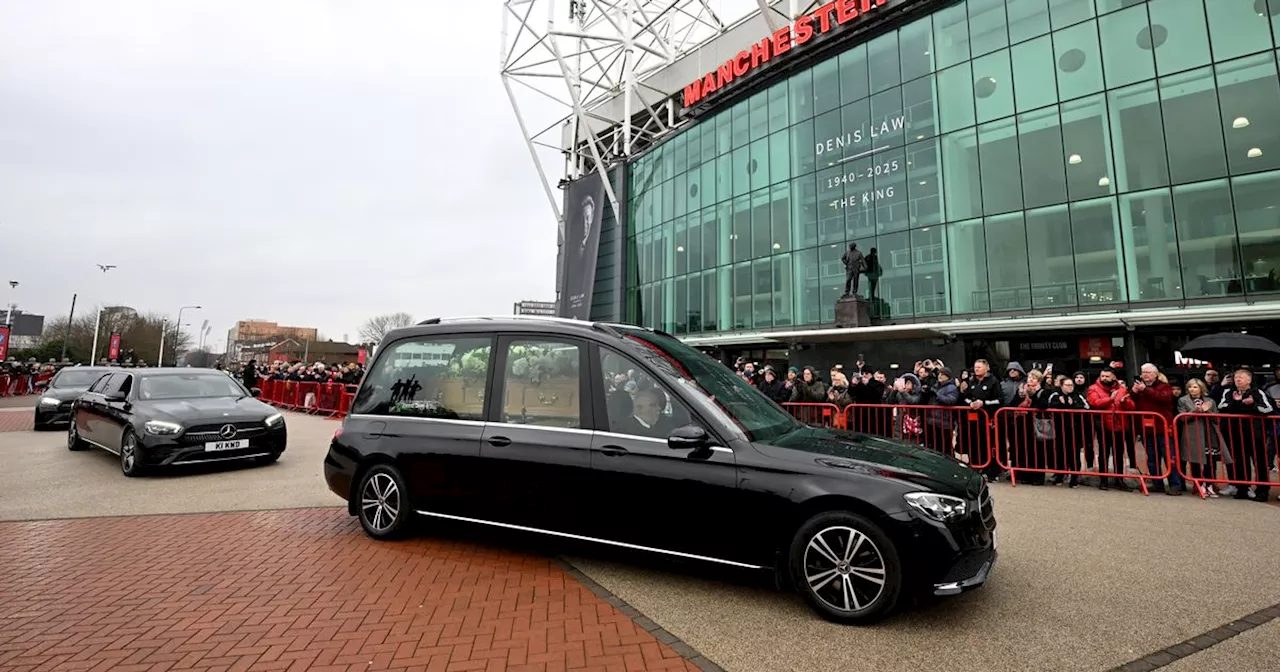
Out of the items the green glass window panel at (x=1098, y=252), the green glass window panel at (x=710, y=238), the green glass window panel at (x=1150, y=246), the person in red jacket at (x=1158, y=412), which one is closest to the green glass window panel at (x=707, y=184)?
the green glass window panel at (x=710, y=238)

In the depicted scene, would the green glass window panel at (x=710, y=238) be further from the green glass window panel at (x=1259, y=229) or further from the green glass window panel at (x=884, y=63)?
the green glass window panel at (x=1259, y=229)

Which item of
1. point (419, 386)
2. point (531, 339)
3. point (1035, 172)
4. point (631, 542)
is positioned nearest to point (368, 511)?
point (419, 386)

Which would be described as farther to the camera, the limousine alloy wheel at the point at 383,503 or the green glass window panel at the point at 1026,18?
the green glass window panel at the point at 1026,18

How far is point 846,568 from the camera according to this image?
3.36m

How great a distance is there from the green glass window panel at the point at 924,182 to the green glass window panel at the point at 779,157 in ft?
17.6

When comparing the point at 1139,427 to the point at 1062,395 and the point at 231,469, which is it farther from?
the point at 231,469

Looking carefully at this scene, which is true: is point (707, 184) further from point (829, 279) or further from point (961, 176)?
point (961, 176)

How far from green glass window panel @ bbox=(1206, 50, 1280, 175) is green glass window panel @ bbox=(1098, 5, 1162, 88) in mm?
1817

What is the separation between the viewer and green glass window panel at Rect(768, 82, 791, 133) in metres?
25.4

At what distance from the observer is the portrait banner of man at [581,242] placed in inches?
1514

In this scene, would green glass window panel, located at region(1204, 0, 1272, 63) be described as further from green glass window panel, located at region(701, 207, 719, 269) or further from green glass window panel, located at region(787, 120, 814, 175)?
green glass window panel, located at region(701, 207, 719, 269)

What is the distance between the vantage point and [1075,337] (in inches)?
687

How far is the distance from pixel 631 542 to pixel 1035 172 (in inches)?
803

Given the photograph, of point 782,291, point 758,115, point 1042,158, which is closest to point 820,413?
point 1042,158
